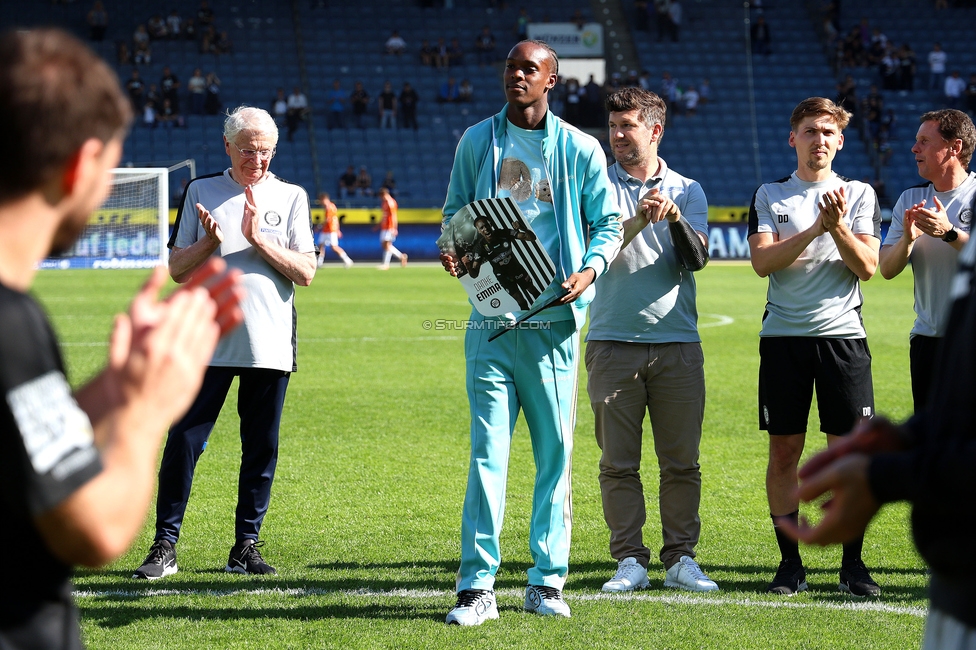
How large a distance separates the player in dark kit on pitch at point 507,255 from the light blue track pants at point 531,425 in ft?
0.62

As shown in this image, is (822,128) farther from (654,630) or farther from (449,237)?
(654,630)

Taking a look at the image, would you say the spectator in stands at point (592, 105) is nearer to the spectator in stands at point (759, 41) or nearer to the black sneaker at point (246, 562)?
the spectator in stands at point (759, 41)

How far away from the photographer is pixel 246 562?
5031 mm

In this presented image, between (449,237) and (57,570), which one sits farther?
(449,237)

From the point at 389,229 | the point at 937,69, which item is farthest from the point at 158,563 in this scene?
the point at 937,69

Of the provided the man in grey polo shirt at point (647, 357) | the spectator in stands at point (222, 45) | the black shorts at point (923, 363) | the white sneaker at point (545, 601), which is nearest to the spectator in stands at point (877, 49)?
the spectator in stands at point (222, 45)

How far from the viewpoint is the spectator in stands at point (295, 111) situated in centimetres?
3672

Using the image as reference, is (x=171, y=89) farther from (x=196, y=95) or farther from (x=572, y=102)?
(x=572, y=102)

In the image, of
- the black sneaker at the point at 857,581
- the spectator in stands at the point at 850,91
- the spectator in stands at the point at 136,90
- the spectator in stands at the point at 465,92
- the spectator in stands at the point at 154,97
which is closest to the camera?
the black sneaker at the point at 857,581

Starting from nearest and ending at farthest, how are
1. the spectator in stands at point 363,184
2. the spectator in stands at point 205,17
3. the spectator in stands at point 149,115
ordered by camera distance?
the spectator in stands at point 363,184, the spectator in stands at point 149,115, the spectator in stands at point 205,17

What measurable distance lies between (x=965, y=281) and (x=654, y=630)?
2.88m

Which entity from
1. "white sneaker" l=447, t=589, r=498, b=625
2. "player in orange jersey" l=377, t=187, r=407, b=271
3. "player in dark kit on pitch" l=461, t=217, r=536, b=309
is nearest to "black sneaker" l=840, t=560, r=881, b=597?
"white sneaker" l=447, t=589, r=498, b=625

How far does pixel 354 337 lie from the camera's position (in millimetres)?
14547

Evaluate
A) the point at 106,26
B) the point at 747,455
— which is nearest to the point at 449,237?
the point at 747,455
